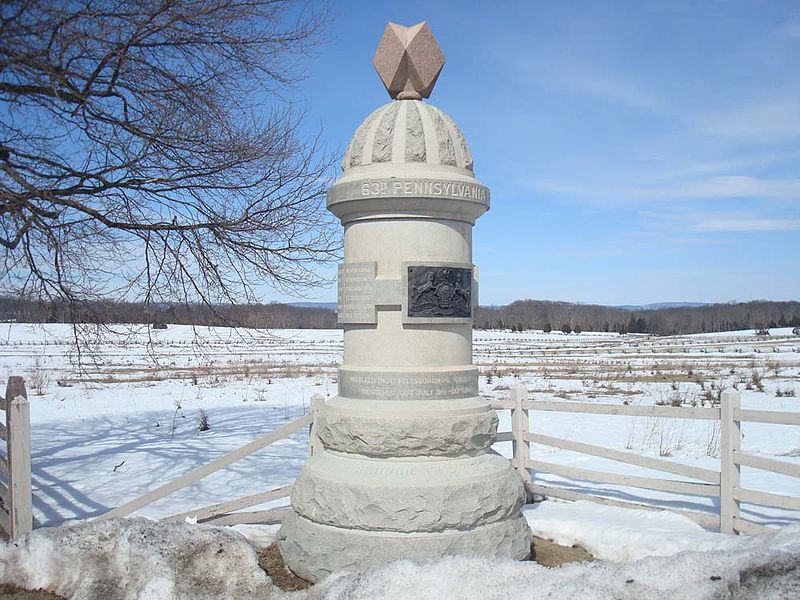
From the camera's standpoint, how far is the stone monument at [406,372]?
5.58m

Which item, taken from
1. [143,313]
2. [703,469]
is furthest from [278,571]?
[143,313]

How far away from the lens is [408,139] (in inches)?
243

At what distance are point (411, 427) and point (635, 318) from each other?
8872 cm

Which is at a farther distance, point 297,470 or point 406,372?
point 297,470

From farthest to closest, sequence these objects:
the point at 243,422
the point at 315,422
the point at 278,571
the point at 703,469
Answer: the point at 243,422 < the point at 315,422 < the point at 703,469 < the point at 278,571

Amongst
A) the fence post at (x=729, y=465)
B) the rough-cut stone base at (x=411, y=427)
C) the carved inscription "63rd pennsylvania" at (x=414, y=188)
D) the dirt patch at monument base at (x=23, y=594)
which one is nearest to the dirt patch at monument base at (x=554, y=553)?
the rough-cut stone base at (x=411, y=427)

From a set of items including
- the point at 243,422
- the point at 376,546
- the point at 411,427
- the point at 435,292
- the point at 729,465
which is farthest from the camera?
the point at 243,422

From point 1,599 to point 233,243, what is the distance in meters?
5.69

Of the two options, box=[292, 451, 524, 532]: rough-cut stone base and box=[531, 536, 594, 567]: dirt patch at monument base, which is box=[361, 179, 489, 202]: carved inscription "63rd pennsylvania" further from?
box=[531, 536, 594, 567]: dirt patch at monument base

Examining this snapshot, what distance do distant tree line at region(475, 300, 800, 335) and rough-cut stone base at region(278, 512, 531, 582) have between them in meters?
69.6

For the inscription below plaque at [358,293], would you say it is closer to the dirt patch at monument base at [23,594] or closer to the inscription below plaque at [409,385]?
the inscription below plaque at [409,385]

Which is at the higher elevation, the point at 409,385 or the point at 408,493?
the point at 409,385

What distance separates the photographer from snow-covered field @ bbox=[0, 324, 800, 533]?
8.87m

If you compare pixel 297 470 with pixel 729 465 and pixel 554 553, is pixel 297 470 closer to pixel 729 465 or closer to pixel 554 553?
pixel 554 553
